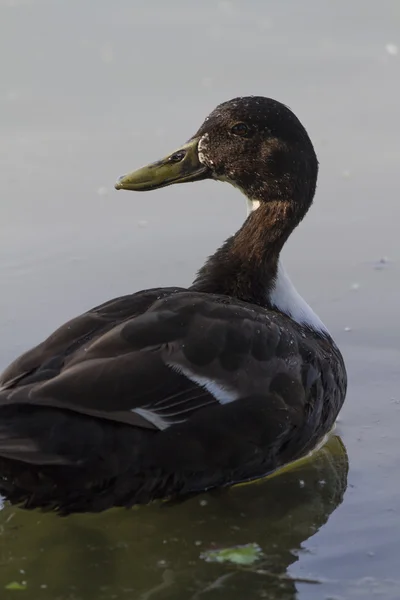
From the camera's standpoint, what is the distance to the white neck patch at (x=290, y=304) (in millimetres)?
5977

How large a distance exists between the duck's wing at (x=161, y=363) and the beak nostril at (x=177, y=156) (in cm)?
113

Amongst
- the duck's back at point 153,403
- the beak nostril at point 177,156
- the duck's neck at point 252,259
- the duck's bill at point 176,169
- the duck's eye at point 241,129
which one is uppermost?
the duck's eye at point 241,129

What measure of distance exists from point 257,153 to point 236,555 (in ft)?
6.85

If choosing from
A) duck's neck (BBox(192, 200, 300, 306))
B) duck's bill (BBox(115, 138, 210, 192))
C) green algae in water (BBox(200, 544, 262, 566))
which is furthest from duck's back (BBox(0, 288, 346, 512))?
duck's bill (BBox(115, 138, 210, 192))

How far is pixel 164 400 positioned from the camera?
16.0ft

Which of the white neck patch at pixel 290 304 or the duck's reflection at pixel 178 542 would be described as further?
the white neck patch at pixel 290 304

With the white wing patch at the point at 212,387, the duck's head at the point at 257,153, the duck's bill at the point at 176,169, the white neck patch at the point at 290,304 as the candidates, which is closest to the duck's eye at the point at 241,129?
the duck's head at the point at 257,153

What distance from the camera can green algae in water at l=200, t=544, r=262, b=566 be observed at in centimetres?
484

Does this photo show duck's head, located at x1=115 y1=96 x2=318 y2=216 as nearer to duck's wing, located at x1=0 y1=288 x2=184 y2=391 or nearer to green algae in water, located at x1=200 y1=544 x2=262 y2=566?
duck's wing, located at x1=0 y1=288 x2=184 y2=391

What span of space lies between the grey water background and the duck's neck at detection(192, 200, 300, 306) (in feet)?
2.29

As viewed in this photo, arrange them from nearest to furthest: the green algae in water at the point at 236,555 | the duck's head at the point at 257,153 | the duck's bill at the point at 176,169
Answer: the green algae in water at the point at 236,555, the duck's head at the point at 257,153, the duck's bill at the point at 176,169

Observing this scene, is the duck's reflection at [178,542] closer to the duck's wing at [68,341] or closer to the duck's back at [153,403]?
the duck's back at [153,403]

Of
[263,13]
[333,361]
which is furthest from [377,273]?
[263,13]

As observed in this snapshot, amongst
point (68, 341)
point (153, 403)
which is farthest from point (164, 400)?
point (68, 341)
